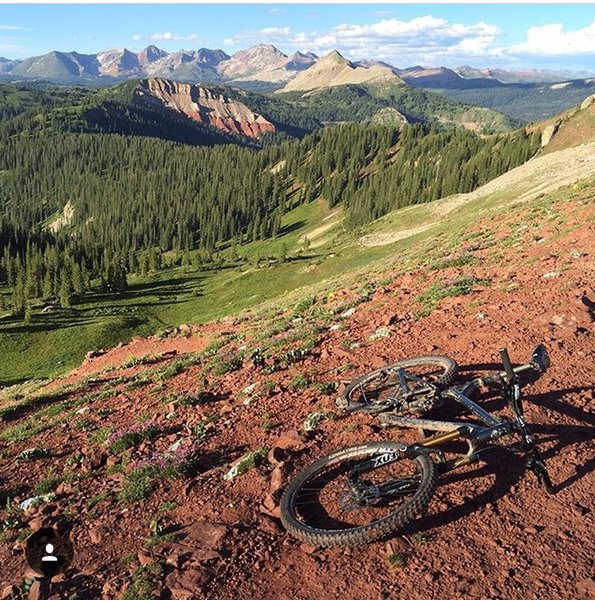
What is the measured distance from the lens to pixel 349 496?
8.95m

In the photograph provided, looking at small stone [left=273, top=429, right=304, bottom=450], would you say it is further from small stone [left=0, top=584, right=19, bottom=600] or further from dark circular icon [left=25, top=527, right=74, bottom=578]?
small stone [left=0, top=584, right=19, bottom=600]

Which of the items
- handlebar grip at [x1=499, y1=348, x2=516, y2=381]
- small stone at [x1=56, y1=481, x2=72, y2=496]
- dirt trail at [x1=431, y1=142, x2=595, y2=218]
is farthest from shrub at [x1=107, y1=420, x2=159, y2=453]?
dirt trail at [x1=431, y1=142, x2=595, y2=218]

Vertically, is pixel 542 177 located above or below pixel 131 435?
below

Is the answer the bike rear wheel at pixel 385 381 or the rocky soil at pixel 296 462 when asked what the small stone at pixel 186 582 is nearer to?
the rocky soil at pixel 296 462

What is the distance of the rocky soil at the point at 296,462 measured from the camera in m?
7.91

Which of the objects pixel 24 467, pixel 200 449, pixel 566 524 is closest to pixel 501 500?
pixel 566 524

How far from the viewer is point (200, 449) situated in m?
12.6

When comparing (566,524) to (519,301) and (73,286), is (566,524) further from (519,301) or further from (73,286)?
(73,286)

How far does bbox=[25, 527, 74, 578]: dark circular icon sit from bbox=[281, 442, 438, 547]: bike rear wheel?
366 cm

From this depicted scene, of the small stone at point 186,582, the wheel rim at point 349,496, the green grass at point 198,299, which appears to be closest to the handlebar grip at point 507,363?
the wheel rim at point 349,496

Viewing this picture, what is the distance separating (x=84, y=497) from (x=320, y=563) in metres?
6.48

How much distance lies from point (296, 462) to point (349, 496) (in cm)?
224

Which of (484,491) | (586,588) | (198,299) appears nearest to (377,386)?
(484,491)

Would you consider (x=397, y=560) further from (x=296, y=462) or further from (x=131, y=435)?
(x=131, y=435)
